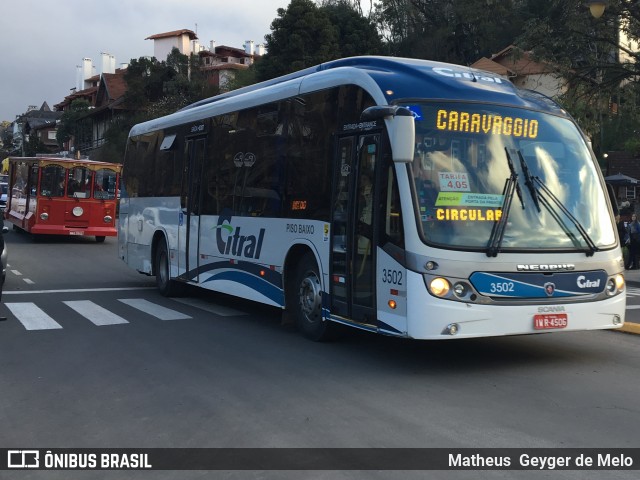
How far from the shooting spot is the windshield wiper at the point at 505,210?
301 inches

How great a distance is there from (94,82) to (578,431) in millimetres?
111624

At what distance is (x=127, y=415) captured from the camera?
650 centimetres

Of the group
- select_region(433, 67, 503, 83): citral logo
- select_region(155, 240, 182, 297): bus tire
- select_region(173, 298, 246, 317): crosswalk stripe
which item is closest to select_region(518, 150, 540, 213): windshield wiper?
select_region(433, 67, 503, 83): citral logo

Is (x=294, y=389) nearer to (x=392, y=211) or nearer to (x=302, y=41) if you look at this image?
(x=392, y=211)

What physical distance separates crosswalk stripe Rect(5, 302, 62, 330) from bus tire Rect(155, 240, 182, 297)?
235cm

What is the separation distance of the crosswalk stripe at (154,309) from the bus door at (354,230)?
4034mm

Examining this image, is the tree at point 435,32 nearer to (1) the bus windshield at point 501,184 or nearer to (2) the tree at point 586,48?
(2) the tree at point 586,48

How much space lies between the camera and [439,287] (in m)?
7.52

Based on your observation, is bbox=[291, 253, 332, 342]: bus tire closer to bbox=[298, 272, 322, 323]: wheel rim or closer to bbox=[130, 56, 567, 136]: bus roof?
bbox=[298, 272, 322, 323]: wheel rim

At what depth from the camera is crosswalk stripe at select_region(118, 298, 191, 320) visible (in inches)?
480

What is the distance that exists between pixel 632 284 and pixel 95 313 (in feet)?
41.4

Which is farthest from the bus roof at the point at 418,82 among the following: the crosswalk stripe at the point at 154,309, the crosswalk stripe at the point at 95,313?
the crosswalk stripe at the point at 95,313

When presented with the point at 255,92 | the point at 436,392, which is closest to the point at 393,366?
the point at 436,392

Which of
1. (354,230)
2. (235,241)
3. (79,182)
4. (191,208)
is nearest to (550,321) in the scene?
(354,230)
